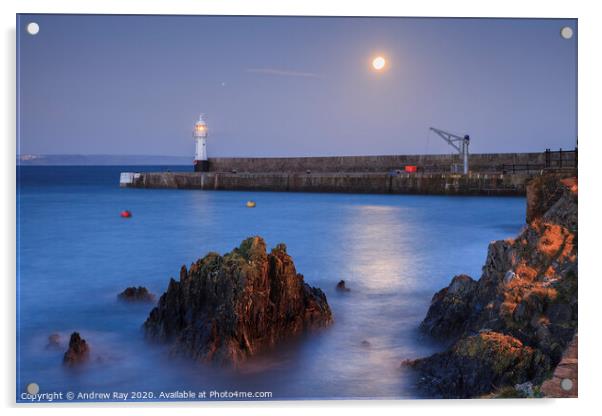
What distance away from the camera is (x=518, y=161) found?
77.5 ft

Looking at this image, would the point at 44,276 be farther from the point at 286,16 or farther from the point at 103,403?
the point at 286,16

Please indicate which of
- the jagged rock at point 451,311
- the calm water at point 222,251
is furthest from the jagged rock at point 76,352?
the jagged rock at point 451,311

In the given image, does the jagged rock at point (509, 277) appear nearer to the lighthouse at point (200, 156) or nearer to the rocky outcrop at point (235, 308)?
the rocky outcrop at point (235, 308)

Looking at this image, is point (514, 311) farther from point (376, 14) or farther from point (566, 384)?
point (376, 14)

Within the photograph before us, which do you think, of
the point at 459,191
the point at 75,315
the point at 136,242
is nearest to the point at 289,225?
the point at 136,242

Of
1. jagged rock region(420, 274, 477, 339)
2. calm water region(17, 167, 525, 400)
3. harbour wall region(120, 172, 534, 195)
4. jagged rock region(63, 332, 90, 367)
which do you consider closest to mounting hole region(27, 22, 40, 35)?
calm water region(17, 167, 525, 400)

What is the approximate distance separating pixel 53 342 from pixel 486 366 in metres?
3.16

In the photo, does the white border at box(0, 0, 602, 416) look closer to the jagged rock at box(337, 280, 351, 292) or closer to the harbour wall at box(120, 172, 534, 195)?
the jagged rock at box(337, 280, 351, 292)

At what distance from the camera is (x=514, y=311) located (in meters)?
4.54

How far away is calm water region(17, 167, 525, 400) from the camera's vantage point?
468 centimetres

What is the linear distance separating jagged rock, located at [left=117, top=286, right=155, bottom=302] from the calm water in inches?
4.7

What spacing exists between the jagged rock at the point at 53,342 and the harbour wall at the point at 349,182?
1301 cm

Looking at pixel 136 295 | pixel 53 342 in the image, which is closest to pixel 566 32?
pixel 136 295
